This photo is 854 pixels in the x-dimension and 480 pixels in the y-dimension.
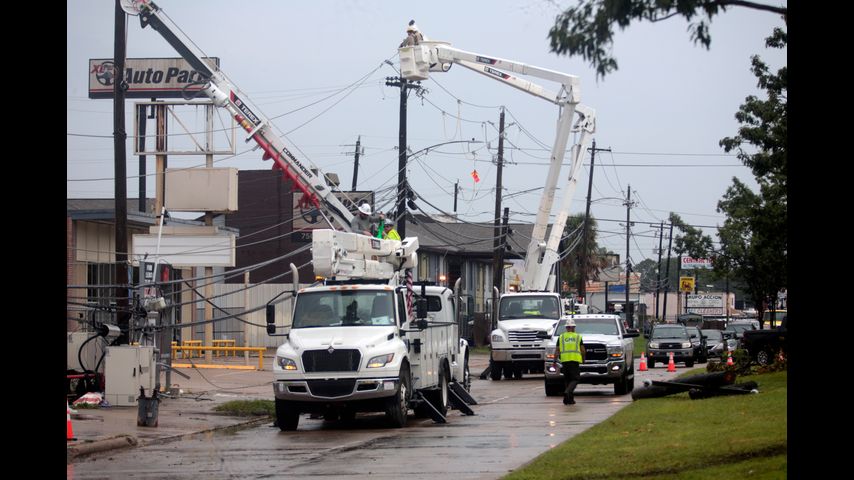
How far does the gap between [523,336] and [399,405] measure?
15499 millimetres

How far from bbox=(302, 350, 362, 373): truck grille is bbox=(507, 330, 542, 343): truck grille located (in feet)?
51.9

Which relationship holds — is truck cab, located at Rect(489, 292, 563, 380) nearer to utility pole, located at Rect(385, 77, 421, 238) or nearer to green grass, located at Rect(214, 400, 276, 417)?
utility pole, located at Rect(385, 77, 421, 238)

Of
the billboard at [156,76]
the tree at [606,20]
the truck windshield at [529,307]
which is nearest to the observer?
the tree at [606,20]

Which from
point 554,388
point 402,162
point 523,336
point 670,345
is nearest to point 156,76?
point 402,162

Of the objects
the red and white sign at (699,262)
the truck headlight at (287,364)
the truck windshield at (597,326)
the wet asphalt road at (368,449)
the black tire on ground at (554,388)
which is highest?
the red and white sign at (699,262)

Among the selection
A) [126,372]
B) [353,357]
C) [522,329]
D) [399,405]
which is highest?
[353,357]

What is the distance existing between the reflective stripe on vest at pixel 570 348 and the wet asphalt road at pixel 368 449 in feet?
4.06

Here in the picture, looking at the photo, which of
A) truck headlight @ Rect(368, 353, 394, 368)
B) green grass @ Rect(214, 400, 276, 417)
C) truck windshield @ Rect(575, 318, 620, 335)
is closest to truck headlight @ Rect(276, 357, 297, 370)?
truck headlight @ Rect(368, 353, 394, 368)

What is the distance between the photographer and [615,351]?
27.6m

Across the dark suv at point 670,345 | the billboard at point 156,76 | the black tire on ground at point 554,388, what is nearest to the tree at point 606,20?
the black tire on ground at point 554,388

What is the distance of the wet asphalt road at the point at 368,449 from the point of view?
14.2m

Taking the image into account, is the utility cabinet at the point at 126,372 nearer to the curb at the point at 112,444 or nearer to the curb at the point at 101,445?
the curb at the point at 112,444

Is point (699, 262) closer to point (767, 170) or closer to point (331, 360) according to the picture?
point (767, 170)
